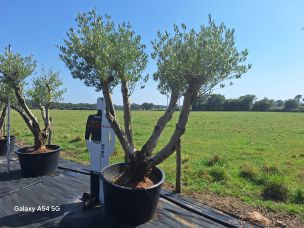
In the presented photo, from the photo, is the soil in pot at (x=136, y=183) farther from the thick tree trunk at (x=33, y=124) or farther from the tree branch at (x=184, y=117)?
the thick tree trunk at (x=33, y=124)

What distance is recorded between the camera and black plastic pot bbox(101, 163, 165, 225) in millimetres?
5605

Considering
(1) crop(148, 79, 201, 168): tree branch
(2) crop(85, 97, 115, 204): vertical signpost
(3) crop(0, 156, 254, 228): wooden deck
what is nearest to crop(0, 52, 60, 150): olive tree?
(3) crop(0, 156, 254, 228): wooden deck

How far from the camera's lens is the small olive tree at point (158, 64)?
18.5 feet

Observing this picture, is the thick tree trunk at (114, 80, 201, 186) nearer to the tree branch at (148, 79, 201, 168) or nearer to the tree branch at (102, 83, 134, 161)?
the tree branch at (148, 79, 201, 168)

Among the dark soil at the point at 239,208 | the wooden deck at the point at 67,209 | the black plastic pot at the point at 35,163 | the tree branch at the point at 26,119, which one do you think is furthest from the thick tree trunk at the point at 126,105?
the tree branch at the point at 26,119

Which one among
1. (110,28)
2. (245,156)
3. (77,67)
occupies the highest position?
(110,28)

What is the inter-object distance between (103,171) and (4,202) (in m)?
2.28

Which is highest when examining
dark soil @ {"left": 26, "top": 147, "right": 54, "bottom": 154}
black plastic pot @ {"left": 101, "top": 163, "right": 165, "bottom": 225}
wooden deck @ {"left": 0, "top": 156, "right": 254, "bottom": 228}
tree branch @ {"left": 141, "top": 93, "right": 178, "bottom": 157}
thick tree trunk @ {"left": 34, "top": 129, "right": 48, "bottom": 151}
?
tree branch @ {"left": 141, "top": 93, "right": 178, "bottom": 157}

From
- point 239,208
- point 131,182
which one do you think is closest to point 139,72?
point 131,182

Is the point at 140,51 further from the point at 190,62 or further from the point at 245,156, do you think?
the point at 245,156

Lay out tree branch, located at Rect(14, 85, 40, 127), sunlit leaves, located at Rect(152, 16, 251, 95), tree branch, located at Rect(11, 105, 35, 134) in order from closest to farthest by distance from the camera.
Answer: sunlit leaves, located at Rect(152, 16, 251, 95), tree branch, located at Rect(14, 85, 40, 127), tree branch, located at Rect(11, 105, 35, 134)

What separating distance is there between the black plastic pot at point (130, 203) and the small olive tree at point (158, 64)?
58 cm

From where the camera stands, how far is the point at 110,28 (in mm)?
6320

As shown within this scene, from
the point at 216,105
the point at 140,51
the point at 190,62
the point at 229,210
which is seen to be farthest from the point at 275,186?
the point at 216,105
